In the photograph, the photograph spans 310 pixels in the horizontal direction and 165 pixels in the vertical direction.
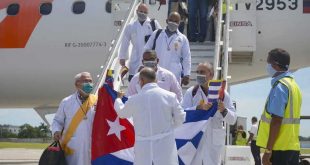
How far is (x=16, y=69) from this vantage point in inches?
587

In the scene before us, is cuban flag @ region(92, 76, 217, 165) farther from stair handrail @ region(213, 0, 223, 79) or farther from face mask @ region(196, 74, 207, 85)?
stair handrail @ region(213, 0, 223, 79)

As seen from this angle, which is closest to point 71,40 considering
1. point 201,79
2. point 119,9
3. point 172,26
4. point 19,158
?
point 119,9

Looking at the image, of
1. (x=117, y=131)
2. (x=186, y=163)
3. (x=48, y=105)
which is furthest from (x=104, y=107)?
(x=48, y=105)

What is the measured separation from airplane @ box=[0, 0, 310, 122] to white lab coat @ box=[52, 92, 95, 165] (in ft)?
21.1

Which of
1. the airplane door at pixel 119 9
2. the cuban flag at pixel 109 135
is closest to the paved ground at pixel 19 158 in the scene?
the airplane door at pixel 119 9

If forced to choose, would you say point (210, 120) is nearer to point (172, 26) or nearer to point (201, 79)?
point (201, 79)

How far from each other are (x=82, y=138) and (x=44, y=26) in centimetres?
833

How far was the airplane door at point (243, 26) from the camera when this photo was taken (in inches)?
478

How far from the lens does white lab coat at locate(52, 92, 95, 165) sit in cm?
680

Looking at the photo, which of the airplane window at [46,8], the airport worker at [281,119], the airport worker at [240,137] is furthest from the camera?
the airport worker at [240,137]

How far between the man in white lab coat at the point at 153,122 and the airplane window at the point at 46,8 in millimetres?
9379

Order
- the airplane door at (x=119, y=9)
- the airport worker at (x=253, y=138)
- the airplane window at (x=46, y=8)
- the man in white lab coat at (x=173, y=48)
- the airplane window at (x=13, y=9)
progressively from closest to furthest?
the man in white lab coat at (x=173, y=48) < the airplane door at (x=119, y=9) < the airport worker at (x=253, y=138) < the airplane window at (x=46, y=8) < the airplane window at (x=13, y=9)

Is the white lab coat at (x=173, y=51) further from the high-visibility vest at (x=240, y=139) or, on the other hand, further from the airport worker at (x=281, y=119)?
the high-visibility vest at (x=240, y=139)

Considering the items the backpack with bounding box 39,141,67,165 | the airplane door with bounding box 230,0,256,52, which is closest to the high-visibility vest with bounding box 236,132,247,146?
the airplane door with bounding box 230,0,256,52
